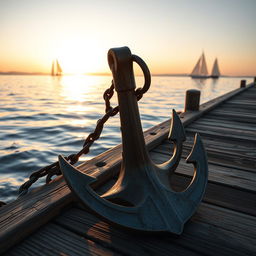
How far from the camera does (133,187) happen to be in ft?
4.20

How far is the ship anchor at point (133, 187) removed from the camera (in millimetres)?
1073

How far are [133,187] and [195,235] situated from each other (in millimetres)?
404

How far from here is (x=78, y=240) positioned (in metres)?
1.16

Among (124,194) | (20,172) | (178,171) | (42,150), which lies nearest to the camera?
(124,194)

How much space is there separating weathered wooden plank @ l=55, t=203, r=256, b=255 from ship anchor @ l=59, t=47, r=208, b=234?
10 cm

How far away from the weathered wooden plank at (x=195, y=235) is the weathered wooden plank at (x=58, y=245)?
0.04 meters

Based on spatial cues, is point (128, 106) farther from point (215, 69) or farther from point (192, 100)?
point (215, 69)

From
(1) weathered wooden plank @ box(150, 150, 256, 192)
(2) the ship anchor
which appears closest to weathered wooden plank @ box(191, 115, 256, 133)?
(1) weathered wooden plank @ box(150, 150, 256, 192)

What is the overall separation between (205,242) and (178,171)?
2.64 feet

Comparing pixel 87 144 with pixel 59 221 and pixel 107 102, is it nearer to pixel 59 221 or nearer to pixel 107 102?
pixel 107 102

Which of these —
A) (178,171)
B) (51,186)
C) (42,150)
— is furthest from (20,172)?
(178,171)

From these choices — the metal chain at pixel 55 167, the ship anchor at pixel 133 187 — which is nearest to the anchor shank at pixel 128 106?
the ship anchor at pixel 133 187

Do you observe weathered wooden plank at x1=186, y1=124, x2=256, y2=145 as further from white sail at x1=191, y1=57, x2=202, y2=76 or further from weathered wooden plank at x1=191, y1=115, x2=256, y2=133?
white sail at x1=191, y1=57, x2=202, y2=76

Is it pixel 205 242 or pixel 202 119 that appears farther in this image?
pixel 202 119
